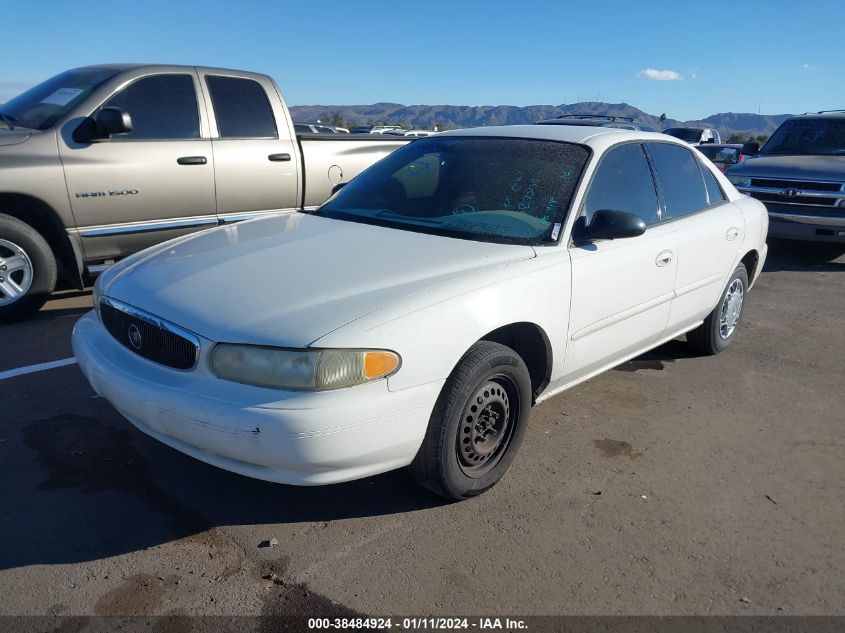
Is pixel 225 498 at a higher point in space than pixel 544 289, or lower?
lower

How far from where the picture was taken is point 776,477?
139 inches

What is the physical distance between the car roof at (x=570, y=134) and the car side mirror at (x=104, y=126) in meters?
2.54

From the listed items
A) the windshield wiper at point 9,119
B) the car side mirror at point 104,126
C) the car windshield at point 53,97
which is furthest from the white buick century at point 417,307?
the windshield wiper at point 9,119

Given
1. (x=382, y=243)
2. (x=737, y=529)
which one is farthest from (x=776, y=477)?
(x=382, y=243)

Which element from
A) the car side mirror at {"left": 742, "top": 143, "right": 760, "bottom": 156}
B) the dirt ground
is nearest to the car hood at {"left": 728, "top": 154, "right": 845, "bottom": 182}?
the car side mirror at {"left": 742, "top": 143, "right": 760, "bottom": 156}

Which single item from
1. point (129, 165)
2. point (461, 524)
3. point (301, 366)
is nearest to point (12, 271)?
point (129, 165)

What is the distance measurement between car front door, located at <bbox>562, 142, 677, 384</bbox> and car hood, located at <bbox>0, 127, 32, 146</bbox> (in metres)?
4.13

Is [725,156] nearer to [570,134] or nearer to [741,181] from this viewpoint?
[741,181]

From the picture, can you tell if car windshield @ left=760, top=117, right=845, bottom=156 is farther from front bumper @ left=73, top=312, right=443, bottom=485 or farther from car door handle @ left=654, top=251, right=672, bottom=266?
front bumper @ left=73, top=312, right=443, bottom=485

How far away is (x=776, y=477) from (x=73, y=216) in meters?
5.05

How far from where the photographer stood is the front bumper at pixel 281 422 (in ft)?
8.23

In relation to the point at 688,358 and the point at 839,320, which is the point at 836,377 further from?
the point at 839,320

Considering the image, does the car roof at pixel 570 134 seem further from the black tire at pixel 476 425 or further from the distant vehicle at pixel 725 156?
the distant vehicle at pixel 725 156

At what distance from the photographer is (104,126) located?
5359 mm
